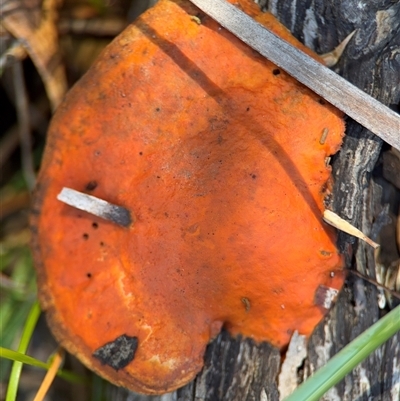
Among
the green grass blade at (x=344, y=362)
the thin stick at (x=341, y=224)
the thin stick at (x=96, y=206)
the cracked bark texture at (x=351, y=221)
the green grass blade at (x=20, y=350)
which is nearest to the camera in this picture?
the green grass blade at (x=344, y=362)

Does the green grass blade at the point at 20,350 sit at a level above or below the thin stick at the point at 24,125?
below

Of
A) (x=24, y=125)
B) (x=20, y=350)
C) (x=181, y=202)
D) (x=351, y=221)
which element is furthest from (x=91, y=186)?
(x=24, y=125)

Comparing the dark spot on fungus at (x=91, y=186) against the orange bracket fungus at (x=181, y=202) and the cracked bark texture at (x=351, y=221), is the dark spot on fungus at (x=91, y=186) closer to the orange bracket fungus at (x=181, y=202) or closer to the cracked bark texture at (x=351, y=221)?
the orange bracket fungus at (x=181, y=202)

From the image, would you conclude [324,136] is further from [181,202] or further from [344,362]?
[344,362]

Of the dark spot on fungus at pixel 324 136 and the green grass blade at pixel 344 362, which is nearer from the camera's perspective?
the green grass blade at pixel 344 362

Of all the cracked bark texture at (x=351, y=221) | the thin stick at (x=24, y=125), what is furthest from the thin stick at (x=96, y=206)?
the thin stick at (x=24, y=125)

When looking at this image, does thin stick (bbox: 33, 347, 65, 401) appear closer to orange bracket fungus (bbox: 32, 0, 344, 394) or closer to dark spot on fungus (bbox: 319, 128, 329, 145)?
orange bracket fungus (bbox: 32, 0, 344, 394)
